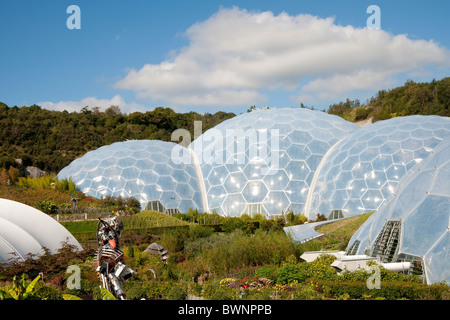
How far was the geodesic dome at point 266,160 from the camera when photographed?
26.8 metres

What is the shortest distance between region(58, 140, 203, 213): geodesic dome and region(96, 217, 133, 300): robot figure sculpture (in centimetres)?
1937

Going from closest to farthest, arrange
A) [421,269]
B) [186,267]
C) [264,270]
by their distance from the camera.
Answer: [421,269] → [264,270] → [186,267]

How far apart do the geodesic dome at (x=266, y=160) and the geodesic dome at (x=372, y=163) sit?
1.33 meters

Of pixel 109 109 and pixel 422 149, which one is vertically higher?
pixel 109 109

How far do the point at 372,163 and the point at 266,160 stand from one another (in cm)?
662

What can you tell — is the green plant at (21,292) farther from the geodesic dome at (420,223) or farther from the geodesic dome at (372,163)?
the geodesic dome at (372,163)

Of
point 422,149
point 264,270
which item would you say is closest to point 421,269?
point 264,270

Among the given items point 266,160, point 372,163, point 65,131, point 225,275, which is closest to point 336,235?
point 372,163

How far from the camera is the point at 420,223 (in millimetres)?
11445

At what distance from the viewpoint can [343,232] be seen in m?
19.2

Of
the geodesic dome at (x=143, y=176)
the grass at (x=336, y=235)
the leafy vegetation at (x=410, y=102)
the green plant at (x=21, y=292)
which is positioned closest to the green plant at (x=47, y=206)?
the geodesic dome at (x=143, y=176)

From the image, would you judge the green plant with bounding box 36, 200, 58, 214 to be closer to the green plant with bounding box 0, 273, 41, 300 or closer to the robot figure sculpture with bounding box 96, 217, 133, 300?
the green plant with bounding box 0, 273, 41, 300

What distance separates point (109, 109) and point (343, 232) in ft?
178
